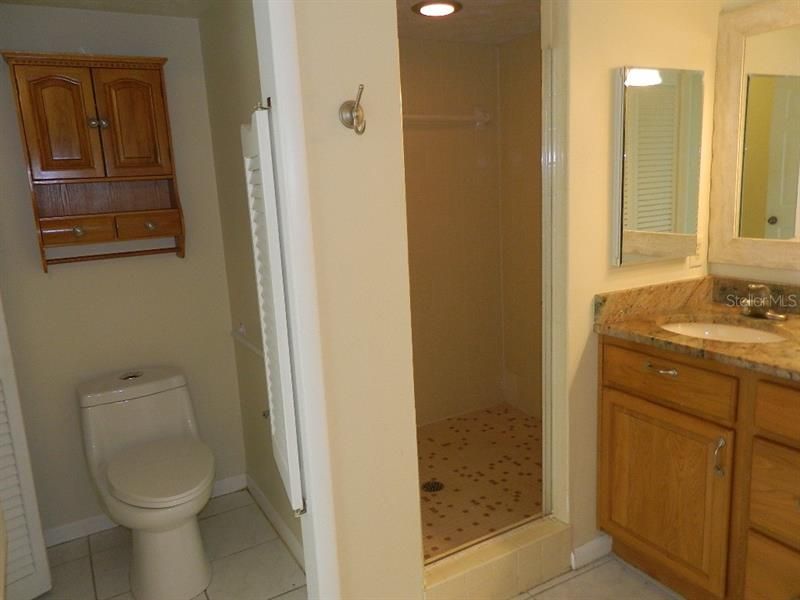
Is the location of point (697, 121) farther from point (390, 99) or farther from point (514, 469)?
point (514, 469)

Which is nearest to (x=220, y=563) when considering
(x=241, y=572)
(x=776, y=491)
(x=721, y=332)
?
(x=241, y=572)

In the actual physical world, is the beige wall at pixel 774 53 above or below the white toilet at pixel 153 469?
above

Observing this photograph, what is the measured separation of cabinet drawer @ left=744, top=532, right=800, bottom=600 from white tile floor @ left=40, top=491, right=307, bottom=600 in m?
1.46

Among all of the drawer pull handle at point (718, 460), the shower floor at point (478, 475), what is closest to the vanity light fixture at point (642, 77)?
the drawer pull handle at point (718, 460)

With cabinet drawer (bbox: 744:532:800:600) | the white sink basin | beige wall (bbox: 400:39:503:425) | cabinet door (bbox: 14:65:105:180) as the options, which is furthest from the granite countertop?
cabinet door (bbox: 14:65:105:180)

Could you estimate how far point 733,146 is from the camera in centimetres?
214

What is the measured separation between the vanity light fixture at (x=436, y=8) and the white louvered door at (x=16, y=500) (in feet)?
6.45

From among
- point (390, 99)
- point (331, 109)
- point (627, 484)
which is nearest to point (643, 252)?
point (627, 484)

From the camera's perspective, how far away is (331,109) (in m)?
1.34

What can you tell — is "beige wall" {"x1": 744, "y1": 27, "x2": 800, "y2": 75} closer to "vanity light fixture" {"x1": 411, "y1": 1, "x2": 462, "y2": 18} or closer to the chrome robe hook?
"vanity light fixture" {"x1": 411, "y1": 1, "x2": 462, "y2": 18}

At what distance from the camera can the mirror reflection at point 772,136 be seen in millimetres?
1997

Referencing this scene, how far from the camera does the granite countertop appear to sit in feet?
5.24

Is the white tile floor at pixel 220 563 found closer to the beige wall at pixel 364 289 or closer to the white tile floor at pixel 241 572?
the white tile floor at pixel 241 572

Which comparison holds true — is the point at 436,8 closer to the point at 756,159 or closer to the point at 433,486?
the point at 756,159
